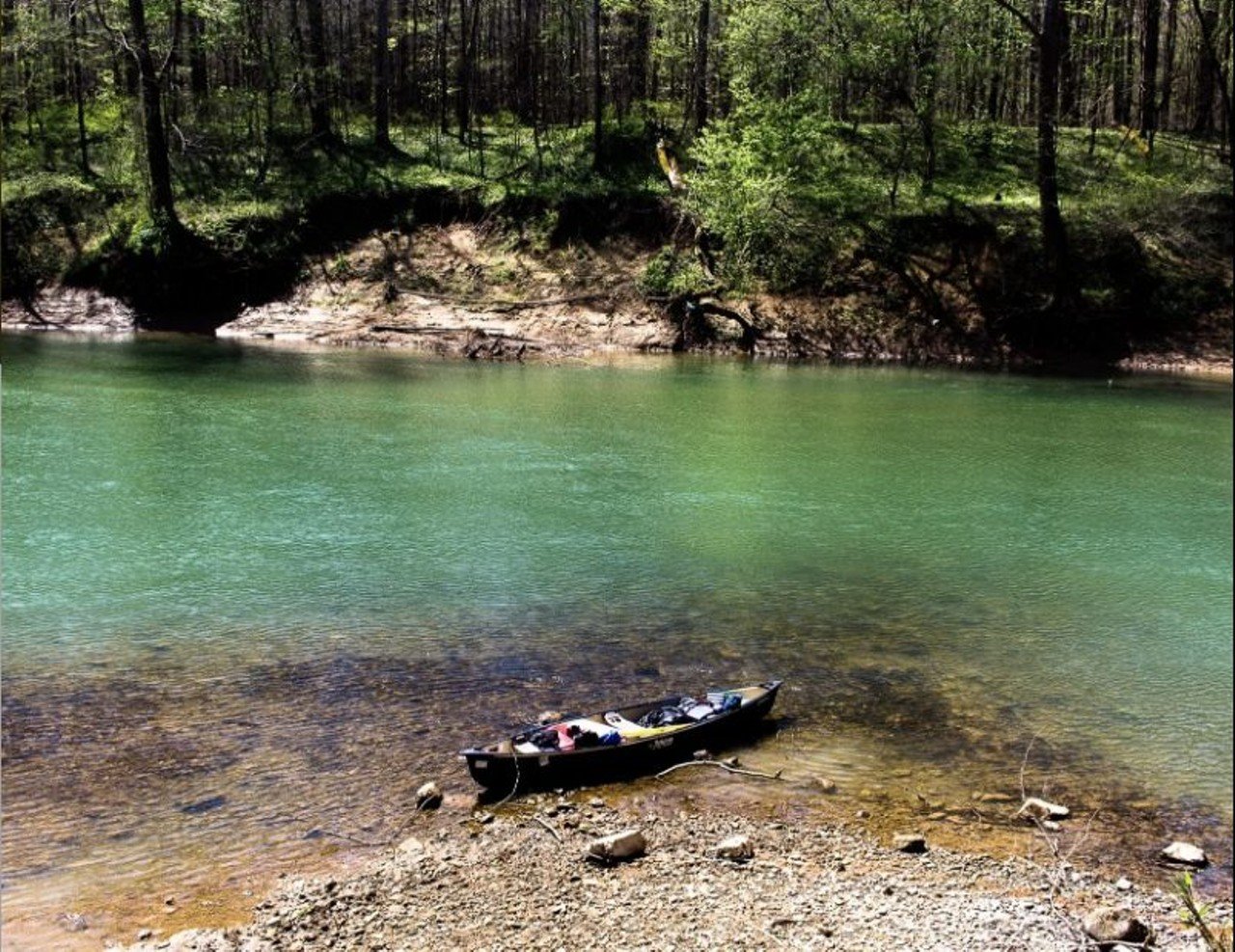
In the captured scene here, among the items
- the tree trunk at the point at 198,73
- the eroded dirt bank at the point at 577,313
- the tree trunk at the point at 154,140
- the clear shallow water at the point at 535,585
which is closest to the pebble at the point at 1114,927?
the clear shallow water at the point at 535,585

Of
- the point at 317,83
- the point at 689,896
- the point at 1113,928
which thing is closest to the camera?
the point at 1113,928

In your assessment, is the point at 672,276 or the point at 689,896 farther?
the point at 672,276

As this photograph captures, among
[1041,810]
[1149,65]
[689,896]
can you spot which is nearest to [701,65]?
[1149,65]

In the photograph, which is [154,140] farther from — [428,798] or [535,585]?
[428,798]

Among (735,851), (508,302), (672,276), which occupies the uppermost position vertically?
(672,276)

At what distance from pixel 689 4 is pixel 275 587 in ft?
103

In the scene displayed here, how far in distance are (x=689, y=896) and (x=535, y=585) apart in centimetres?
676

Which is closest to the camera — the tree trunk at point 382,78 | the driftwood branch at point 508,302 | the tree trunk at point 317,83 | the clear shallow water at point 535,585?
the clear shallow water at point 535,585

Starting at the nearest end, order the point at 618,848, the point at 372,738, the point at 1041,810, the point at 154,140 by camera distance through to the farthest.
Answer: the point at 618,848 → the point at 1041,810 → the point at 372,738 → the point at 154,140

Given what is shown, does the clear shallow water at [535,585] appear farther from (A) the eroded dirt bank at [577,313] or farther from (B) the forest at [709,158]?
(B) the forest at [709,158]

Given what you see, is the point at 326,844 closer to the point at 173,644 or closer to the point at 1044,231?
the point at 173,644

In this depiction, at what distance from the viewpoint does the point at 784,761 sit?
28.5 feet

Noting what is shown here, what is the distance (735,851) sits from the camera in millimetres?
7141

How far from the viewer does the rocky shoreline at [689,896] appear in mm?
6219
